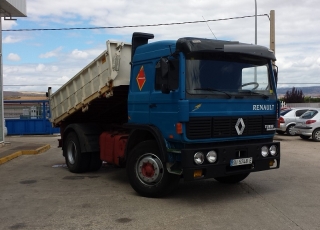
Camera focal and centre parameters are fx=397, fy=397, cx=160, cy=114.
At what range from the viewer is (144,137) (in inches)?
295

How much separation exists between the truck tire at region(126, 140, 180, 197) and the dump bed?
63.0 inches

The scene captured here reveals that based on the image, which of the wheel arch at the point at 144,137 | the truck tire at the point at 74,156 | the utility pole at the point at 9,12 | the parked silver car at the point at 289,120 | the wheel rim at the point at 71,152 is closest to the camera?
the wheel arch at the point at 144,137

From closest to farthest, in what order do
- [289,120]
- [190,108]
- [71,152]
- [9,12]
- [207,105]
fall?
→ 1. [190,108]
2. [207,105]
3. [71,152]
4. [9,12]
5. [289,120]

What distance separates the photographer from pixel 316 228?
17.6 feet

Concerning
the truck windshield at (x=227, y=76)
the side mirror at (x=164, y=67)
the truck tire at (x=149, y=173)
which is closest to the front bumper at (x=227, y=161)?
the truck tire at (x=149, y=173)

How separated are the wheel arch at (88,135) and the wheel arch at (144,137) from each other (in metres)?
2.04

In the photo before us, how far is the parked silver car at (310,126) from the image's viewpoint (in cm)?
1770

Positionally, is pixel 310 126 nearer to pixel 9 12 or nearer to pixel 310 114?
pixel 310 114

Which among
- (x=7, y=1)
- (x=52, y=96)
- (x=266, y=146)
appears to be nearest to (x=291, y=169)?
(x=266, y=146)

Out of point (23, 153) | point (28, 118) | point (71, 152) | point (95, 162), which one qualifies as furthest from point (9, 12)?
point (28, 118)

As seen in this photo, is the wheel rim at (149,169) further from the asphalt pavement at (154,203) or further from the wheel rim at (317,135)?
the wheel rim at (317,135)

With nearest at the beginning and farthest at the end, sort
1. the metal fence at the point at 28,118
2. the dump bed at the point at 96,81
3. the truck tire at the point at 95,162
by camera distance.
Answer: the dump bed at the point at 96,81
the truck tire at the point at 95,162
the metal fence at the point at 28,118

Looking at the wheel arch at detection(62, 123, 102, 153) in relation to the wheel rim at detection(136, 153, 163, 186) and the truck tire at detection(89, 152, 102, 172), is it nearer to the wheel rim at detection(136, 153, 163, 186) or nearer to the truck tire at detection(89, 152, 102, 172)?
the truck tire at detection(89, 152, 102, 172)

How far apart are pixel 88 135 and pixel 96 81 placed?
1603 mm
